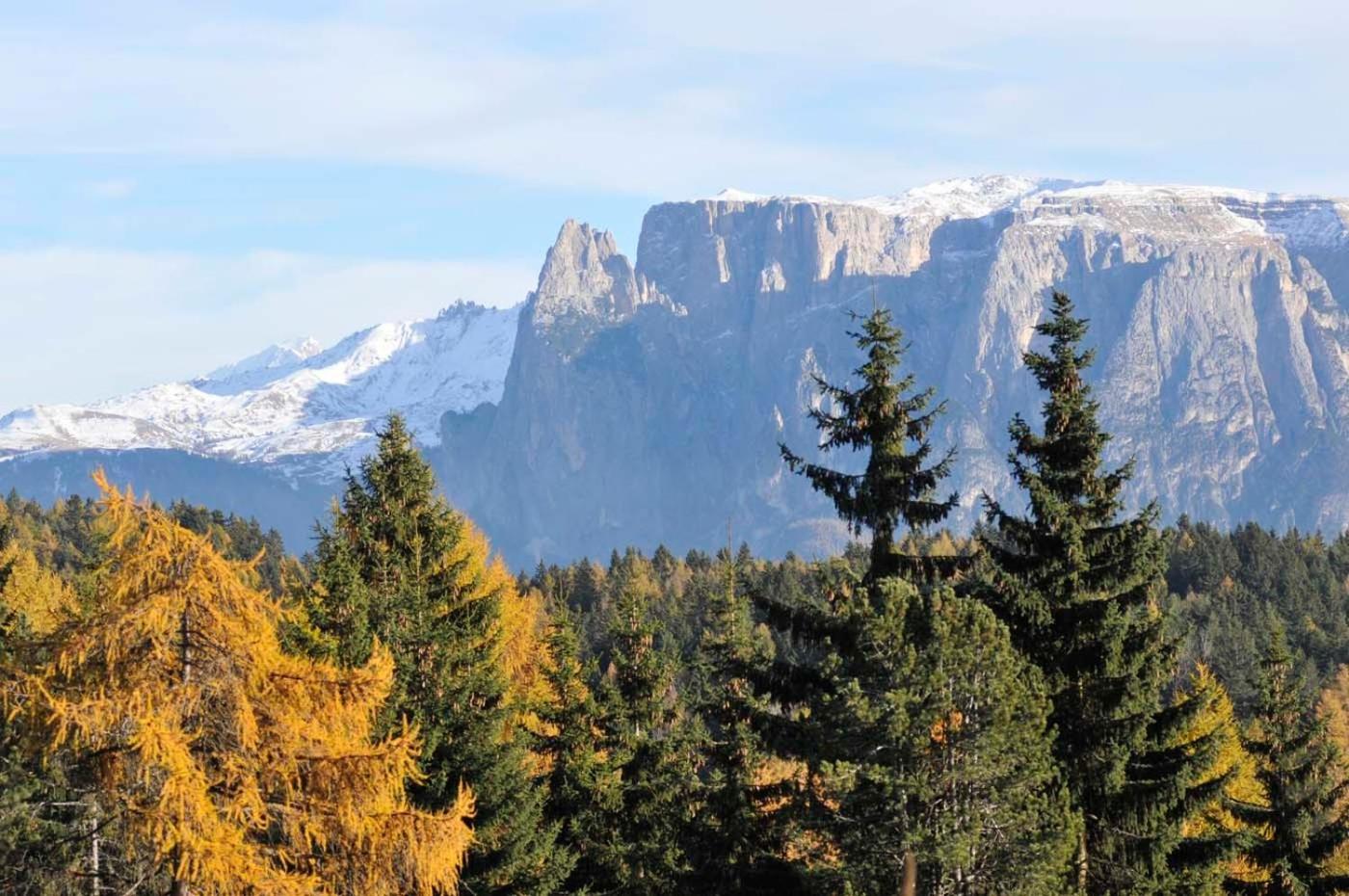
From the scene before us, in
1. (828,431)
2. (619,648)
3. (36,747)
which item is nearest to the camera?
(36,747)

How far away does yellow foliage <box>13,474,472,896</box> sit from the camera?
14086mm

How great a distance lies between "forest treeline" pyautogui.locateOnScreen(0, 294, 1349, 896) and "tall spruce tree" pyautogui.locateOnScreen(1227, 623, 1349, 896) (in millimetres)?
85

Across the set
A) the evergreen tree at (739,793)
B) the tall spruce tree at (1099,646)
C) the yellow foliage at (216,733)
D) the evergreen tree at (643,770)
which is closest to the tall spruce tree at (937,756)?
the tall spruce tree at (1099,646)

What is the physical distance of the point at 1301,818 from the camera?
105 ft

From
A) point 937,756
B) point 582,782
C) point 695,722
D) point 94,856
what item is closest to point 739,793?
point 582,782

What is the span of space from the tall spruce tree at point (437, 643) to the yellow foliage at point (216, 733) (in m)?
11.5

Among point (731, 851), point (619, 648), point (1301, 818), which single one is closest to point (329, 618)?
point (619, 648)

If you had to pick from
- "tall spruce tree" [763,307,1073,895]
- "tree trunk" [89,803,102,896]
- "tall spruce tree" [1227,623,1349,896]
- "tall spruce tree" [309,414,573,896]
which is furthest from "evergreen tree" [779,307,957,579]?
"tree trunk" [89,803,102,896]

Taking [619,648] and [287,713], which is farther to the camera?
[619,648]

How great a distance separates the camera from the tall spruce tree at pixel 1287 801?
32.0 meters

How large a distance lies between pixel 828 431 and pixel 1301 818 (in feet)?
51.0

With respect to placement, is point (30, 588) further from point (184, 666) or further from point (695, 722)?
point (184, 666)

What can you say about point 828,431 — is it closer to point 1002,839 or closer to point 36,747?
point 1002,839

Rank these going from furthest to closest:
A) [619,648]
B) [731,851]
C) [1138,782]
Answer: [619,648]
[731,851]
[1138,782]
